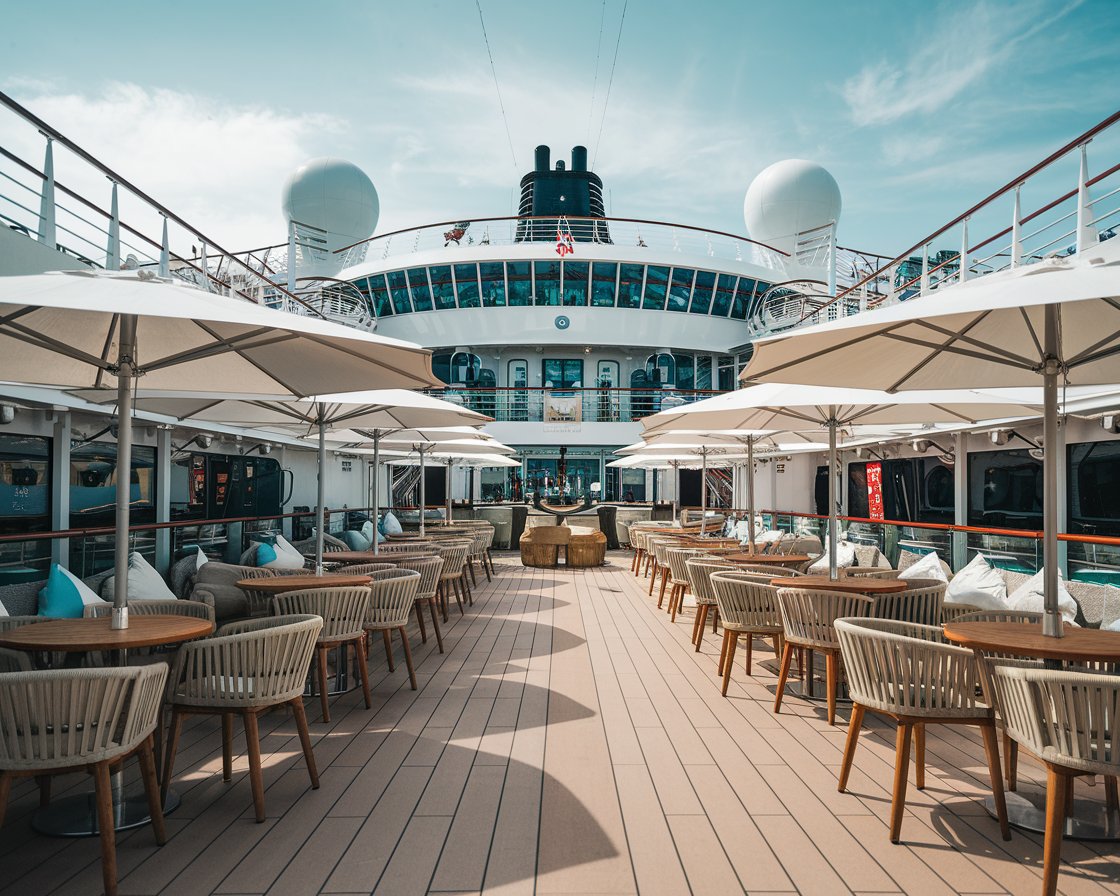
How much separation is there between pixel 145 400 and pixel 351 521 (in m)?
7.63

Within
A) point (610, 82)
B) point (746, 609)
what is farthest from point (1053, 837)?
point (610, 82)

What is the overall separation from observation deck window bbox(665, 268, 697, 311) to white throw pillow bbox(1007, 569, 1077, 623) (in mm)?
19164

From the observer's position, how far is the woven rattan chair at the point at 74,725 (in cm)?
253

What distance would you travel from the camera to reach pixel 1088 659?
2.96m

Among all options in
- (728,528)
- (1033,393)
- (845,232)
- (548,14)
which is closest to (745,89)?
(548,14)

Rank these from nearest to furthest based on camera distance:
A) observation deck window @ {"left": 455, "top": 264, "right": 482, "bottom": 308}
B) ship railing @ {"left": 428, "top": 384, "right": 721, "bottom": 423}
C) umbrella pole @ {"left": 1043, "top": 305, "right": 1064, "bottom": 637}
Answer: umbrella pole @ {"left": 1043, "top": 305, "right": 1064, "bottom": 637}
ship railing @ {"left": 428, "top": 384, "right": 721, "bottom": 423}
observation deck window @ {"left": 455, "top": 264, "right": 482, "bottom": 308}

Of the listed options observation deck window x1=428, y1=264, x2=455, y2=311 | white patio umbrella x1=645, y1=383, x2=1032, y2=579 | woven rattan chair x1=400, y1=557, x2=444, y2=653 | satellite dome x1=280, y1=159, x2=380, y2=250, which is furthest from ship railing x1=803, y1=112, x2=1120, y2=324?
satellite dome x1=280, y1=159, x2=380, y2=250

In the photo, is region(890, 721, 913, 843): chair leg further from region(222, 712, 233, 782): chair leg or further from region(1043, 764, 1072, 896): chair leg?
region(222, 712, 233, 782): chair leg

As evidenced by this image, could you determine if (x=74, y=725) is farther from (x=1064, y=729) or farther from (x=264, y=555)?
(x=264, y=555)

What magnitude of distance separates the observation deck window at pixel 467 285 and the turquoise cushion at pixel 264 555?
16886mm

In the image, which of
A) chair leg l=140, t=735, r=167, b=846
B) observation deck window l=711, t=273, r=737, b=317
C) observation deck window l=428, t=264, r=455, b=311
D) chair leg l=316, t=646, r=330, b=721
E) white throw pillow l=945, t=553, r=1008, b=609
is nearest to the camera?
chair leg l=140, t=735, r=167, b=846

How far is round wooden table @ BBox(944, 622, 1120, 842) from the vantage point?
3.00 m

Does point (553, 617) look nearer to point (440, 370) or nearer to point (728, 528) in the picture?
point (728, 528)

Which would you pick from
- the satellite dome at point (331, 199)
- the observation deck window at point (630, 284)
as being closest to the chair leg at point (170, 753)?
the observation deck window at point (630, 284)
